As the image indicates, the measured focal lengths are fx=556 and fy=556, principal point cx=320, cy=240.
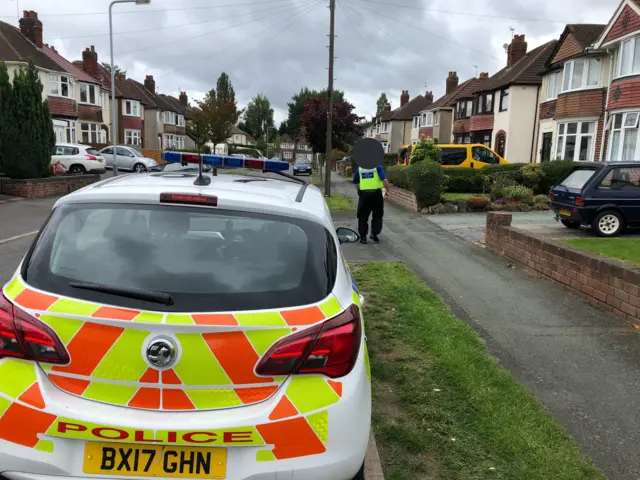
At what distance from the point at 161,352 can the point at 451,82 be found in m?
56.8

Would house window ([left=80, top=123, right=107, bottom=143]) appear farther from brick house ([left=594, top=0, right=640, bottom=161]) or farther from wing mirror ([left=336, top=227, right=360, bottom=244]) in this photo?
wing mirror ([left=336, top=227, right=360, bottom=244])

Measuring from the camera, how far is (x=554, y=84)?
29.0 metres

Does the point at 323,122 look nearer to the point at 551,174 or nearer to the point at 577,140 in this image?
the point at 577,140

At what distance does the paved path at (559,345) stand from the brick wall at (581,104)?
62.4 feet

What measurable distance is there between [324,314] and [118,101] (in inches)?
2026

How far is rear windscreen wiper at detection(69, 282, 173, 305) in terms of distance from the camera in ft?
7.16

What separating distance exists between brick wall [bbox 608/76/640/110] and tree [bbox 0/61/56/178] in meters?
21.4

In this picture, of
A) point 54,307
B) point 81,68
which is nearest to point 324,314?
point 54,307

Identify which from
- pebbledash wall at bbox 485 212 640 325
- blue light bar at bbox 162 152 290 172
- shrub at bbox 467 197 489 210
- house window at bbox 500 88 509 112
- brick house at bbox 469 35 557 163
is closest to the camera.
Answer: blue light bar at bbox 162 152 290 172

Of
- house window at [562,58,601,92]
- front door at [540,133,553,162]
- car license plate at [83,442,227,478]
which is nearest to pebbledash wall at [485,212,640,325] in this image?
car license plate at [83,442,227,478]

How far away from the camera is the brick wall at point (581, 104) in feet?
81.2

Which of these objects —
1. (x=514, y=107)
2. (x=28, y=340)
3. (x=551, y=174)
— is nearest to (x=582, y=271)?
(x=28, y=340)

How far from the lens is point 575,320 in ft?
19.4

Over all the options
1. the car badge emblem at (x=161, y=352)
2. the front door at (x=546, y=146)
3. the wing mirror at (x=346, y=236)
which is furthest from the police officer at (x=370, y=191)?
the front door at (x=546, y=146)
